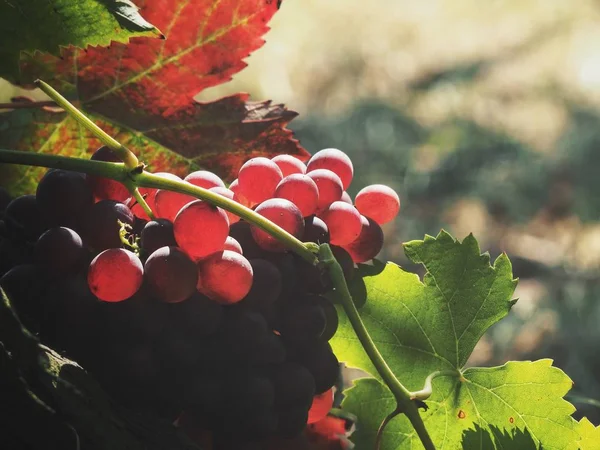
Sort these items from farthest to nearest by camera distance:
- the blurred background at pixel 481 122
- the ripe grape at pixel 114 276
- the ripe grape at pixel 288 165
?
the blurred background at pixel 481 122, the ripe grape at pixel 288 165, the ripe grape at pixel 114 276

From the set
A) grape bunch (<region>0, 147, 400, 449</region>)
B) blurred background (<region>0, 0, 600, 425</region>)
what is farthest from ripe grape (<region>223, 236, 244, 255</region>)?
blurred background (<region>0, 0, 600, 425</region>)

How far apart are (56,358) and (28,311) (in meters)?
0.04

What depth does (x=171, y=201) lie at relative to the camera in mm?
393

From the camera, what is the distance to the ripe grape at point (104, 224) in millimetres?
371

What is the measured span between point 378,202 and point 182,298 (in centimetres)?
16

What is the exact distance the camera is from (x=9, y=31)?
Result: 0.37 m

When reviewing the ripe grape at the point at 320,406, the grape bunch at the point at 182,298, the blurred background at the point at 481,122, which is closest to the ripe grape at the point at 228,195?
the grape bunch at the point at 182,298

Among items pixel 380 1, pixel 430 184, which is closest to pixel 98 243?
pixel 430 184

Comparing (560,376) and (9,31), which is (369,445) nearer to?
(560,376)

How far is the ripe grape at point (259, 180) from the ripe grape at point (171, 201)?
1.6 inches

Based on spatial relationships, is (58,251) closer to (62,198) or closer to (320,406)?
(62,198)

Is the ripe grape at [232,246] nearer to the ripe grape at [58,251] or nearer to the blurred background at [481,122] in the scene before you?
the ripe grape at [58,251]

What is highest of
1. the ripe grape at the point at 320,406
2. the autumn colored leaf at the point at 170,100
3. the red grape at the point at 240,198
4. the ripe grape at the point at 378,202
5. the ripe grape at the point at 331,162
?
the autumn colored leaf at the point at 170,100

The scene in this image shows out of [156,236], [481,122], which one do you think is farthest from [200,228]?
[481,122]
